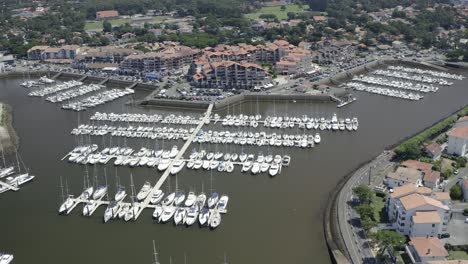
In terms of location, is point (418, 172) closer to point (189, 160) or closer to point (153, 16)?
point (189, 160)

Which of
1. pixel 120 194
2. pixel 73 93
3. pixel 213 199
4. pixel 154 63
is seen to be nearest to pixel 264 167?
pixel 213 199

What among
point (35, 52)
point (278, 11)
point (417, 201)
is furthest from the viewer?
point (278, 11)

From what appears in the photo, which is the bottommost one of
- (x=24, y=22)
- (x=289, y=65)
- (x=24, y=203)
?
(x=24, y=203)

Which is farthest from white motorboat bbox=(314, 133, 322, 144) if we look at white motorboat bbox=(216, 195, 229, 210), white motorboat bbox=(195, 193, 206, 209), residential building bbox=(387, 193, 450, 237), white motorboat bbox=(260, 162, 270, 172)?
residential building bbox=(387, 193, 450, 237)

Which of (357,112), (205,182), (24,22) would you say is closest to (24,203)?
(205,182)

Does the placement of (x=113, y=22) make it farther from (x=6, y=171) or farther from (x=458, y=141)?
(x=458, y=141)

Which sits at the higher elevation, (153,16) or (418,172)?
(153,16)

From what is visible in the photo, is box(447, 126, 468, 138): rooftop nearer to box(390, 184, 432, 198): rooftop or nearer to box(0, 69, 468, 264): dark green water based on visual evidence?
box(0, 69, 468, 264): dark green water
